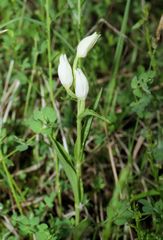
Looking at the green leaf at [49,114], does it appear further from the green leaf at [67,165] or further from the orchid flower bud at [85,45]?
the orchid flower bud at [85,45]

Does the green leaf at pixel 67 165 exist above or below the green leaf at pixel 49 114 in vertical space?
below

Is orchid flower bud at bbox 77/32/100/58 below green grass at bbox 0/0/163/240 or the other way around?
the other way around

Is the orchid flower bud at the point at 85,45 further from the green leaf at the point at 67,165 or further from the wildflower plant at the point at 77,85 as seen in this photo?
the green leaf at the point at 67,165

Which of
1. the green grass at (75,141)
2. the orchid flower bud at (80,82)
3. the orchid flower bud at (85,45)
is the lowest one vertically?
the green grass at (75,141)

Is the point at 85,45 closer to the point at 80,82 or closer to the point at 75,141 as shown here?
the point at 80,82

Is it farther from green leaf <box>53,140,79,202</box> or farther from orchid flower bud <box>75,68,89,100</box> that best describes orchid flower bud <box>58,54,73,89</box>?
green leaf <box>53,140,79,202</box>

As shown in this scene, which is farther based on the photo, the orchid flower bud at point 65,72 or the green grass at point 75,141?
the green grass at point 75,141

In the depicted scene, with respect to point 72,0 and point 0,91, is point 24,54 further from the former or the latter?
point 72,0

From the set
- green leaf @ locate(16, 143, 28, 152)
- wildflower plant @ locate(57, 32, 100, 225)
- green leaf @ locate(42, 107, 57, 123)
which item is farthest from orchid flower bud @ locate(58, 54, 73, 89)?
green leaf @ locate(16, 143, 28, 152)

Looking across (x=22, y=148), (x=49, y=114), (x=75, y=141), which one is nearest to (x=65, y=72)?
(x=49, y=114)

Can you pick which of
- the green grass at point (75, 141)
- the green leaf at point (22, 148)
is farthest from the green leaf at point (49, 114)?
the green leaf at point (22, 148)
